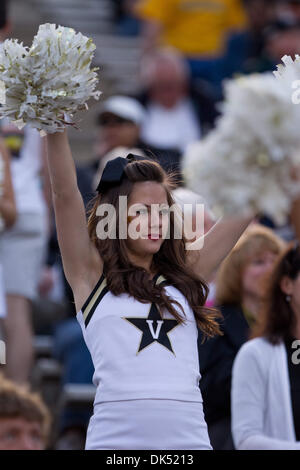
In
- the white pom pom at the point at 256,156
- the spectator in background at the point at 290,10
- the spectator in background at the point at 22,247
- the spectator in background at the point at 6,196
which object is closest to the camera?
the white pom pom at the point at 256,156

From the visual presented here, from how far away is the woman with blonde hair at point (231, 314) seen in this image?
4.11 meters

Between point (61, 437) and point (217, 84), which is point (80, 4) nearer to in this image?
point (217, 84)

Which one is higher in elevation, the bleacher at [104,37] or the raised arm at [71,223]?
the bleacher at [104,37]

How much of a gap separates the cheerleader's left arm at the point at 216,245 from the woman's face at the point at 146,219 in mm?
151

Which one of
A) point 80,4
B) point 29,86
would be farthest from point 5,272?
point 80,4

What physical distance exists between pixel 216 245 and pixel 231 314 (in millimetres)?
1291

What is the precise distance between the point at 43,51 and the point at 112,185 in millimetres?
589

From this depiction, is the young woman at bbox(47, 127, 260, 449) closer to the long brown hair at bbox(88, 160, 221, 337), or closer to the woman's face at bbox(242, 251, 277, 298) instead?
the long brown hair at bbox(88, 160, 221, 337)

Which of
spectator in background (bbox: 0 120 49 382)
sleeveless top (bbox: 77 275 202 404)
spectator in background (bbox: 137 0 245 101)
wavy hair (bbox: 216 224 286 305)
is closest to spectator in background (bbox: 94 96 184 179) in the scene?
spectator in background (bbox: 0 120 49 382)

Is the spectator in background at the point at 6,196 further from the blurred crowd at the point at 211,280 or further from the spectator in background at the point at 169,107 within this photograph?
the spectator in background at the point at 169,107

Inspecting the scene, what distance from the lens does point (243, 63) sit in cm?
886

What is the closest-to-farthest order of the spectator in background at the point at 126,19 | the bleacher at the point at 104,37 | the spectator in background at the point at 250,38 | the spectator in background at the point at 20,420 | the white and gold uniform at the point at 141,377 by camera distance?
the white and gold uniform at the point at 141,377, the spectator in background at the point at 20,420, the spectator in background at the point at 250,38, the bleacher at the point at 104,37, the spectator in background at the point at 126,19

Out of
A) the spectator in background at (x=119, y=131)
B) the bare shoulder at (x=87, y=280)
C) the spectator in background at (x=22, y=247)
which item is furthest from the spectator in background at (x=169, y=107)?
the bare shoulder at (x=87, y=280)

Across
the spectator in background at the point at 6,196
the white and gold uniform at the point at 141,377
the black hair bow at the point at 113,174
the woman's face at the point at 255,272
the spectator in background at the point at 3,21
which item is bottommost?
the white and gold uniform at the point at 141,377
